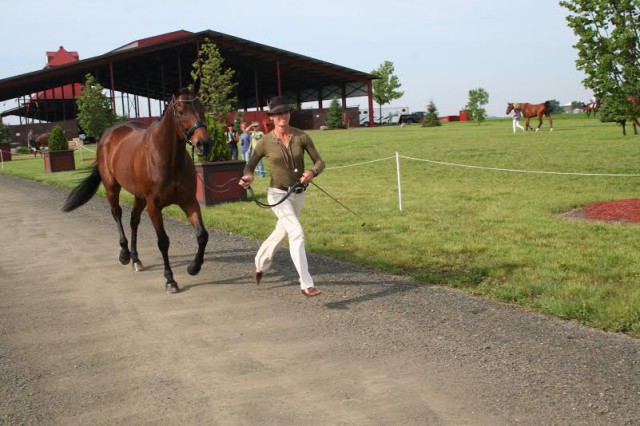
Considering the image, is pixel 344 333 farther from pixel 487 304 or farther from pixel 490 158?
pixel 490 158

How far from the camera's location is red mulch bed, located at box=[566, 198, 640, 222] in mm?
10562

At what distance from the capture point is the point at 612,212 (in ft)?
35.8

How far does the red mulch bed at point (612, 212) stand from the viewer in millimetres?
10562

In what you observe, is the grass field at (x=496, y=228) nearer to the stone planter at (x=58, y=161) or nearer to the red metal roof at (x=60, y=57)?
the stone planter at (x=58, y=161)

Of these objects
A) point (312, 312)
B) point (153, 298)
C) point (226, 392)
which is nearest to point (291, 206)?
point (312, 312)

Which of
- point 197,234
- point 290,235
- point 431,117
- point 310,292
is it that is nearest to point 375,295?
point 310,292

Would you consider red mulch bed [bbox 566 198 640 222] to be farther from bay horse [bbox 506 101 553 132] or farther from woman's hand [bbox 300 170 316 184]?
bay horse [bbox 506 101 553 132]

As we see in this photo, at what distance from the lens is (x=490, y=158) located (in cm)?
2197

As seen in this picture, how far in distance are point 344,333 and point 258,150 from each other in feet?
7.41

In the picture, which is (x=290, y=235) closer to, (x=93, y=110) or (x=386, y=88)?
(x=93, y=110)

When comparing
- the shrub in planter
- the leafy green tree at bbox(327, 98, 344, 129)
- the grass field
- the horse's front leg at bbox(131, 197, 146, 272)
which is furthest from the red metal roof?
the horse's front leg at bbox(131, 197, 146, 272)

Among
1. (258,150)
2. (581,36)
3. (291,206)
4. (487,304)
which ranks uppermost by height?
(581,36)

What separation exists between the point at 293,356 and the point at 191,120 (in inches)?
124

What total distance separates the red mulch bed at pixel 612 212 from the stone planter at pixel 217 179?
7463 mm
